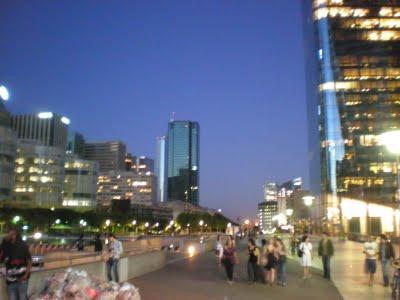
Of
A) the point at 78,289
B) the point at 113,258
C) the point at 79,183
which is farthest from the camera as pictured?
the point at 79,183

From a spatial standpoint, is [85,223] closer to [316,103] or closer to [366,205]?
[316,103]

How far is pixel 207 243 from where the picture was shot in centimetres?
4512

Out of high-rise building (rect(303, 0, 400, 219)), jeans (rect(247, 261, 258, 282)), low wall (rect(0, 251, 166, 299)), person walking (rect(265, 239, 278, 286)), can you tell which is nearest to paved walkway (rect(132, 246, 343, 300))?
jeans (rect(247, 261, 258, 282))

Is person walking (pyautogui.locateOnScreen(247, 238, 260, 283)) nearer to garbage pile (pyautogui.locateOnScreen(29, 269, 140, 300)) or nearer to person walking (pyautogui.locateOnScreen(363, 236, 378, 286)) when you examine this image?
person walking (pyautogui.locateOnScreen(363, 236, 378, 286))

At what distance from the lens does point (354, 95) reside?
99.5m

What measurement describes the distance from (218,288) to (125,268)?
3361 mm

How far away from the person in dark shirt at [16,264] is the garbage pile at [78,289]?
0.50 metres

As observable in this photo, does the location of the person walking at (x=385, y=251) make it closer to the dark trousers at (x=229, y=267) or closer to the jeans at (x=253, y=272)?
the jeans at (x=253, y=272)

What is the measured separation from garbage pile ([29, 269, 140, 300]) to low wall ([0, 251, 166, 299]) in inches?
22.9

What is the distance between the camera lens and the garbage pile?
955 cm

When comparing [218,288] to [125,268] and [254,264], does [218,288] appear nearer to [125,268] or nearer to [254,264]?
[254,264]

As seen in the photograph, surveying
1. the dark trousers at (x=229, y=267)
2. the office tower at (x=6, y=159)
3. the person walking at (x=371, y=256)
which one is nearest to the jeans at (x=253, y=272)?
the dark trousers at (x=229, y=267)

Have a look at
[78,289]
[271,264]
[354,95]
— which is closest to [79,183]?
[354,95]

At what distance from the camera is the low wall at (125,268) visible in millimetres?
10430
